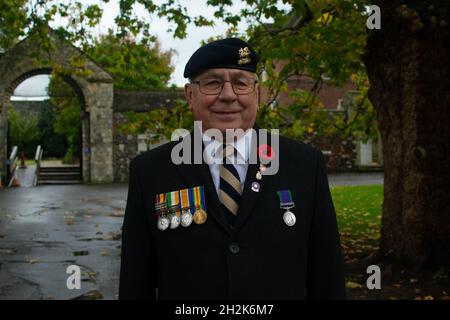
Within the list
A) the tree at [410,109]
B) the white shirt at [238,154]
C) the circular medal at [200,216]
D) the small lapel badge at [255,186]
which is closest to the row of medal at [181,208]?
the circular medal at [200,216]

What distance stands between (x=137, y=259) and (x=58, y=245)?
26.4 ft

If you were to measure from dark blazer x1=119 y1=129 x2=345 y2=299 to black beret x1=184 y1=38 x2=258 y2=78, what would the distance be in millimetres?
424

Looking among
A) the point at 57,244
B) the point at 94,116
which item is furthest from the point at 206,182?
the point at 94,116

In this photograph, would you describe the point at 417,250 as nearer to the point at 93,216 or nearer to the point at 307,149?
the point at 307,149

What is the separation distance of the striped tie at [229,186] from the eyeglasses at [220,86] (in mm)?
257

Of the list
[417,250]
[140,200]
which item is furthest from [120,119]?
[140,200]

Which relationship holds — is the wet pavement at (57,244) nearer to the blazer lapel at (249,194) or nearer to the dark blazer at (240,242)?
the dark blazer at (240,242)

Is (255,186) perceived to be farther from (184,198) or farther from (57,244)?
(57,244)

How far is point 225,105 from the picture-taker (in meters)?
2.58

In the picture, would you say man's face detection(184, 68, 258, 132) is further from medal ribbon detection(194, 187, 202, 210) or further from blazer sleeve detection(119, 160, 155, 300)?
blazer sleeve detection(119, 160, 155, 300)

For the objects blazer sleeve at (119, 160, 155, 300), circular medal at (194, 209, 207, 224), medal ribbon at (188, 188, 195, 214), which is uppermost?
medal ribbon at (188, 188, 195, 214)

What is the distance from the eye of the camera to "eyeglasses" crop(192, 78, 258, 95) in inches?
103

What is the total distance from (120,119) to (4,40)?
1483cm

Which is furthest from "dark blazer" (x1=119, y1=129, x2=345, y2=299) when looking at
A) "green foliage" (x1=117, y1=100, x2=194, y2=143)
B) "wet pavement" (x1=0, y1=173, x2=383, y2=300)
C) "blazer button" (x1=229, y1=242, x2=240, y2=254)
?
"green foliage" (x1=117, y1=100, x2=194, y2=143)
